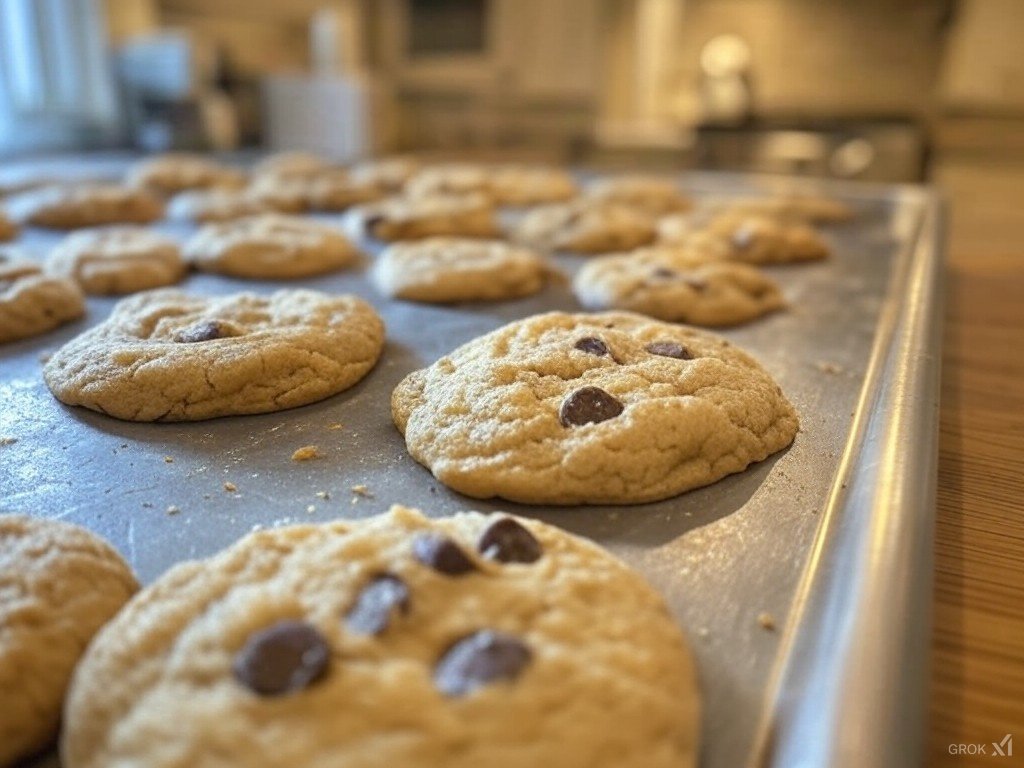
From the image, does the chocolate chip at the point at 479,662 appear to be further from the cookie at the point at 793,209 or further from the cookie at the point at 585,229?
the cookie at the point at 793,209

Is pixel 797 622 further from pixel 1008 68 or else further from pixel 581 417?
pixel 1008 68

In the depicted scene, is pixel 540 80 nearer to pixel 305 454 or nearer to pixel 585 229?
pixel 585 229

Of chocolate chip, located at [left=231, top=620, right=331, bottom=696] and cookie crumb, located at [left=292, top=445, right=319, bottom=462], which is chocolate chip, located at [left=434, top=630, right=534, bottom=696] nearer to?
chocolate chip, located at [left=231, top=620, right=331, bottom=696]

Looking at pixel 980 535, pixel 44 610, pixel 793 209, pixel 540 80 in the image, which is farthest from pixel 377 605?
pixel 540 80

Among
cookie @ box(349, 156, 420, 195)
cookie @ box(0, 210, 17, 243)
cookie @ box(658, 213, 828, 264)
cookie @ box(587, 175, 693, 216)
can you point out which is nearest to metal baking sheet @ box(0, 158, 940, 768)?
cookie @ box(658, 213, 828, 264)

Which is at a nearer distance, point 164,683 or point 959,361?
point 164,683

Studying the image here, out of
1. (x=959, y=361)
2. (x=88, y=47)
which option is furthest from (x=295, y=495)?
(x=88, y=47)
